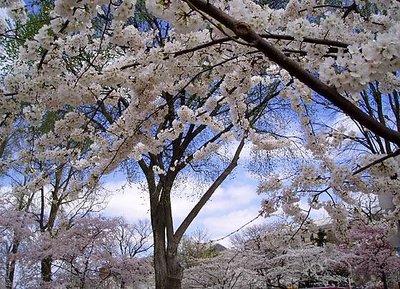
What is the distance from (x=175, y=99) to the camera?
376cm

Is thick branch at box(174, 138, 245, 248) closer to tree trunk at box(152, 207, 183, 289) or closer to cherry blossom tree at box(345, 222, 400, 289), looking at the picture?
tree trunk at box(152, 207, 183, 289)

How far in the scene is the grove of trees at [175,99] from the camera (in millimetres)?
2186

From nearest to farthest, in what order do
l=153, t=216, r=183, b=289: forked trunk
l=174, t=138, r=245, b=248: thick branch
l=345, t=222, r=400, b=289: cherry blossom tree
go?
l=153, t=216, r=183, b=289: forked trunk → l=174, t=138, r=245, b=248: thick branch → l=345, t=222, r=400, b=289: cherry blossom tree

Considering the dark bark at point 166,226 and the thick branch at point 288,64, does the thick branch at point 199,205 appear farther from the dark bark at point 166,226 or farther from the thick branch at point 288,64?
the thick branch at point 288,64

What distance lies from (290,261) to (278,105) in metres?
5.40

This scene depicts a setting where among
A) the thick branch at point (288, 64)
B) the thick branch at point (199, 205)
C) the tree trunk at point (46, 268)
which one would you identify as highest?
the thick branch at point (199, 205)

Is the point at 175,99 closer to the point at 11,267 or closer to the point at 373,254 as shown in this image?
the point at 373,254

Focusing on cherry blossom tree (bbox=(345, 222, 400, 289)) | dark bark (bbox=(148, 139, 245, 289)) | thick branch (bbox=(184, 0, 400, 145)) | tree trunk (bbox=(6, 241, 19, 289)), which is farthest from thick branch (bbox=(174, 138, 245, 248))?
thick branch (bbox=(184, 0, 400, 145))

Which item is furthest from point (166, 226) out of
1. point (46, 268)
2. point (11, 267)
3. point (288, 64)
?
point (288, 64)

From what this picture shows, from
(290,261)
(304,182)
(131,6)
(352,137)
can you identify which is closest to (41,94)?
(131,6)

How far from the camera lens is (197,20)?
2299 millimetres

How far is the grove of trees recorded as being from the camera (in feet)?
7.17

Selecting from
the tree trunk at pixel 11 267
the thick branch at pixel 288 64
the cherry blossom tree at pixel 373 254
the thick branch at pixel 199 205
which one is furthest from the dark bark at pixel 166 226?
the thick branch at pixel 288 64

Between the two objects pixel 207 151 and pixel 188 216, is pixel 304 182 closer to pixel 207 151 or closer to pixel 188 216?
pixel 207 151
